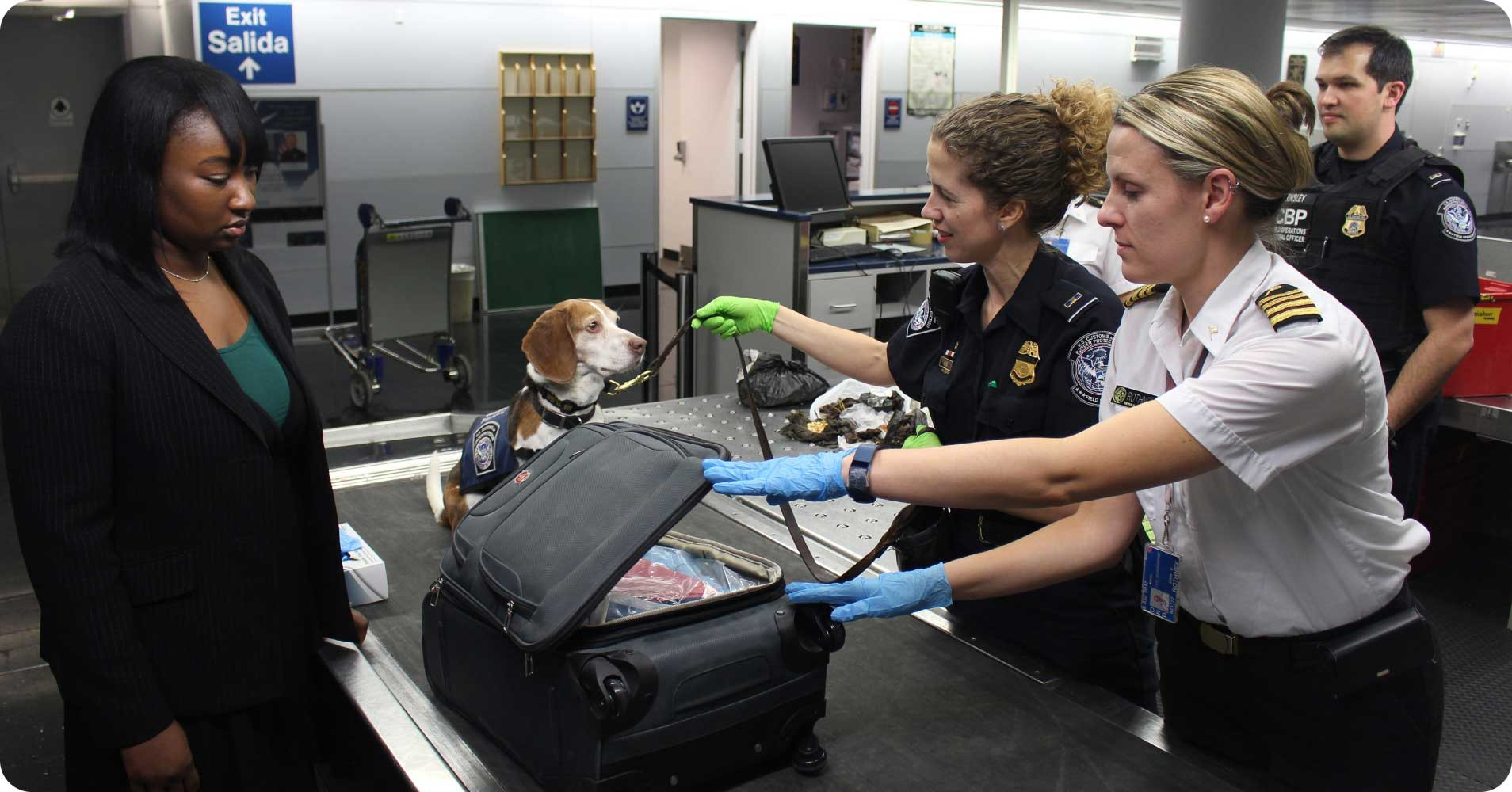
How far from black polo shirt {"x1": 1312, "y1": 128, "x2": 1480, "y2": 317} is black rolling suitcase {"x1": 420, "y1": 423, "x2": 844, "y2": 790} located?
2.41 m

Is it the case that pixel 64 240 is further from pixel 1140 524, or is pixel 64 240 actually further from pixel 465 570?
pixel 1140 524

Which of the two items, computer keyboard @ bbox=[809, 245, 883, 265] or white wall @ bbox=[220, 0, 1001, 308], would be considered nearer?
computer keyboard @ bbox=[809, 245, 883, 265]

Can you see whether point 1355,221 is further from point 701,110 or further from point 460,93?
point 701,110

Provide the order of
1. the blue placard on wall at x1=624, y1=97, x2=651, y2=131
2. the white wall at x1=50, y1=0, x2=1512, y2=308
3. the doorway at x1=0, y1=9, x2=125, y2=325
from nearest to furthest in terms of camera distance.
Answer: the doorway at x1=0, y1=9, x2=125, y2=325
the white wall at x1=50, y1=0, x2=1512, y2=308
the blue placard on wall at x1=624, y1=97, x2=651, y2=131

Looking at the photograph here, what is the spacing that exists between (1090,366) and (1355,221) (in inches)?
77.9

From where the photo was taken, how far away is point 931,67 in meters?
12.3

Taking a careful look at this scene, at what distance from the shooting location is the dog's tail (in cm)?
247

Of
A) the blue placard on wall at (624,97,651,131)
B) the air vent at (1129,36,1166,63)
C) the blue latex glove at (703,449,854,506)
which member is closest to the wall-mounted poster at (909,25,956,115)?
the air vent at (1129,36,1166,63)

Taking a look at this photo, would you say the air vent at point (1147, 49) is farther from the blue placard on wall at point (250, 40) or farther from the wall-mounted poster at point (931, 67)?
the blue placard on wall at point (250, 40)

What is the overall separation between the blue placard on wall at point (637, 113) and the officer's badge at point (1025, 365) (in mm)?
8945

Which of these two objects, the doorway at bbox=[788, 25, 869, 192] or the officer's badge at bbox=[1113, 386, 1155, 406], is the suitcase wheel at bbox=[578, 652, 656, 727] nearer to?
the officer's badge at bbox=[1113, 386, 1155, 406]

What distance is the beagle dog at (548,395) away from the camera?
229 centimetres

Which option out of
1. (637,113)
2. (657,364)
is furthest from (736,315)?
(637,113)

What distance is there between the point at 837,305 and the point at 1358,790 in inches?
162
